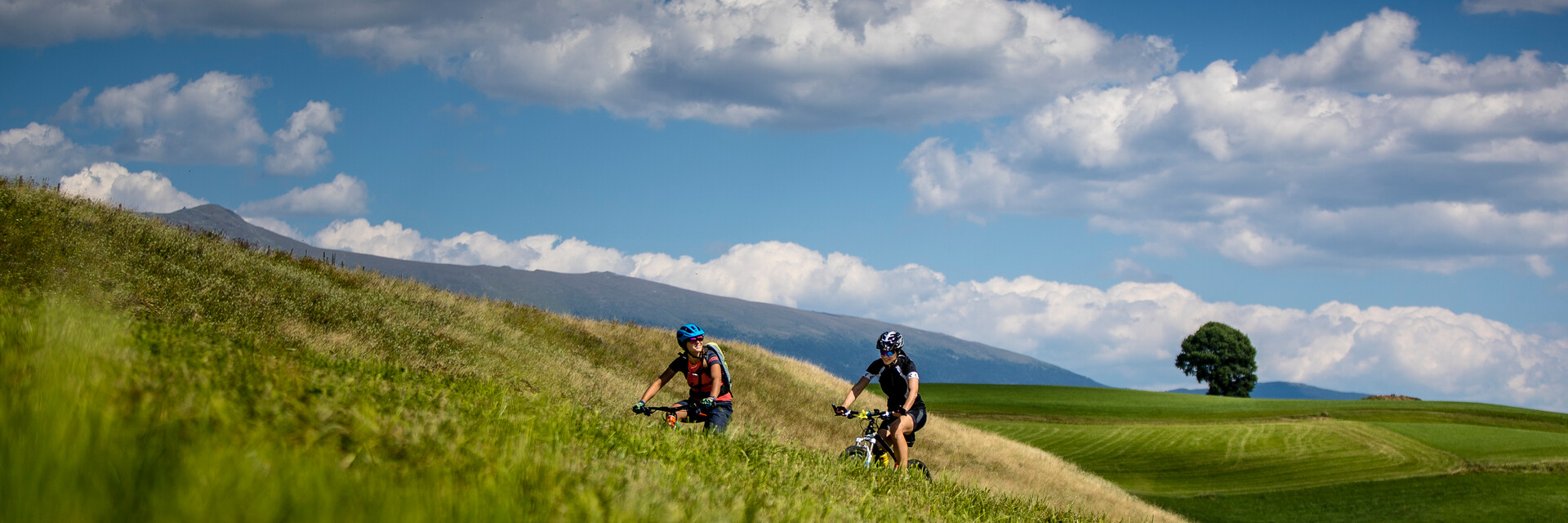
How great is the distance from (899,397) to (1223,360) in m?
129

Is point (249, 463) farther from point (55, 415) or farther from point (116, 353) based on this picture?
point (116, 353)

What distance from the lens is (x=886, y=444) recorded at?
13.9 m

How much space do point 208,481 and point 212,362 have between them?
3.65 meters

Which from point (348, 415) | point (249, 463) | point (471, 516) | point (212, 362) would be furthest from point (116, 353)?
point (471, 516)

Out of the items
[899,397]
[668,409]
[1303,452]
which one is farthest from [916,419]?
[1303,452]

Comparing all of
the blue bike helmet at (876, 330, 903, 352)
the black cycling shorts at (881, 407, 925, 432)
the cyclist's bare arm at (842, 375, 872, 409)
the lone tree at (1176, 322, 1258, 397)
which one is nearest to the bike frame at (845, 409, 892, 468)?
the black cycling shorts at (881, 407, 925, 432)

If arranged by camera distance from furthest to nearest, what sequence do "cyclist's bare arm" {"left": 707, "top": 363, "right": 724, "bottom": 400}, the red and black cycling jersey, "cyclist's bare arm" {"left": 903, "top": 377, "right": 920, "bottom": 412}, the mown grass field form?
the mown grass field, "cyclist's bare arm" {"left": 903, "top": 377, "right": 920, "bottom": 412}, the red and black cycling jersey, "cyclist's bare arm" {"left": 707, "top": 363, "right": 724, "bottom": 400}

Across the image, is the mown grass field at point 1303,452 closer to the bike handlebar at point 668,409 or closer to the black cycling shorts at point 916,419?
the black cycling shorts at point 916,419

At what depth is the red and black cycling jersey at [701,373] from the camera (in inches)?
492

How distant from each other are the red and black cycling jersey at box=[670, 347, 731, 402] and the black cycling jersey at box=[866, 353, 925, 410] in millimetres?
2425

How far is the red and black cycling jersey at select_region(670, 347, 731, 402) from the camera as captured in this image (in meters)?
12.5

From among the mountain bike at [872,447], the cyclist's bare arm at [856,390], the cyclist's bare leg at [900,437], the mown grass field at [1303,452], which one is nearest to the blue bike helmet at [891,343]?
the cyclist's bare arm at [856,390]

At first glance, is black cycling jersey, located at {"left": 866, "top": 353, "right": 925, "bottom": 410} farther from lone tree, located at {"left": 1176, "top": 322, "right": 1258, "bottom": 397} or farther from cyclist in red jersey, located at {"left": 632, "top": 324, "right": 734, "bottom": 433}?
lone tree, located at {"left": 1176, "top": 322, "right": 1258, "bottom": 397}

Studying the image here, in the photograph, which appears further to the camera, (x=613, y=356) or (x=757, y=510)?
(x=613, y=356)
